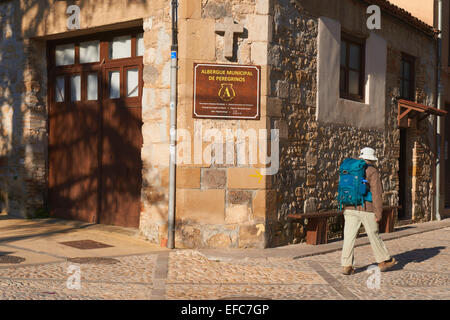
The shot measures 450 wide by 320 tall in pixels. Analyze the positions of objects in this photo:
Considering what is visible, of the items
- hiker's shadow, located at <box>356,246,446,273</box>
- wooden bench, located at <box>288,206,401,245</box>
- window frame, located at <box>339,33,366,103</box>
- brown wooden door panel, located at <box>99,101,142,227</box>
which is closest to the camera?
hiker's shadow, located at <box>356,246,446,273</box>

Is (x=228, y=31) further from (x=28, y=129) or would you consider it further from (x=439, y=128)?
(x=439, y=128)

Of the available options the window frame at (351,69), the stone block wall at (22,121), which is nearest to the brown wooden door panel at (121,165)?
the stone block wall at (22,121)

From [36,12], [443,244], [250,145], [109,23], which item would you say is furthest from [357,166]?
[36,12]

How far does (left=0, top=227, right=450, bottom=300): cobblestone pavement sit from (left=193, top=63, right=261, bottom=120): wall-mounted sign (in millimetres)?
2242

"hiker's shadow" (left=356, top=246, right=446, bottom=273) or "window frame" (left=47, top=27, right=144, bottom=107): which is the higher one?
"window frame" (left=47, top=27, right=144, bottom=107)

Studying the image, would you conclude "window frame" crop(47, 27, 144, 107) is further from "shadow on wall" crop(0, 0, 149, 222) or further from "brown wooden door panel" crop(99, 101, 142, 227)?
"brown wooden door panel" crop(99, 101, 142, 227)

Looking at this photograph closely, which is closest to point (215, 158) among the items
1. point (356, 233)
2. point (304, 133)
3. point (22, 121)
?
point (304, 133)

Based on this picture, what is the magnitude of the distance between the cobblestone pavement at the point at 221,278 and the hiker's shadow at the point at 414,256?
0.03m

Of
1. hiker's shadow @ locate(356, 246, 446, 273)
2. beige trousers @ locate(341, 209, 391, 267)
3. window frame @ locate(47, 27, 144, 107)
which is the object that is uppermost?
window frame @ locate(47, 27, 144, 107)

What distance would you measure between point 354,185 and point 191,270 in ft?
7.56

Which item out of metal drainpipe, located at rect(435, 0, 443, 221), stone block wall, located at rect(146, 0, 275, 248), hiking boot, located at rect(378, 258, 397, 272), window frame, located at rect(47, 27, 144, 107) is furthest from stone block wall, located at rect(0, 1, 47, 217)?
metal drainpipe, located at rect(435, 0, 443, 221)

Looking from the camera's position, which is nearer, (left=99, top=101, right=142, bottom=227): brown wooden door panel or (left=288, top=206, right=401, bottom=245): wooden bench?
(left=288, top=206, right=401, bottom=245): wooden bench

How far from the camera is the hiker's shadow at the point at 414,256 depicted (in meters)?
8.23

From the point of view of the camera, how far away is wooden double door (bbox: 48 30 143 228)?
1036cm
